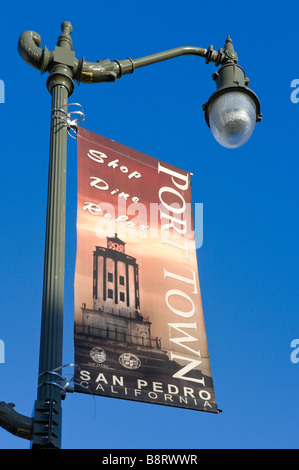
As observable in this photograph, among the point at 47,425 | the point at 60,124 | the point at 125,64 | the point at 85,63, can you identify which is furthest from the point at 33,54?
the point at 47,425

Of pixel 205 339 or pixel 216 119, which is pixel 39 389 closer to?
pixel 205 339

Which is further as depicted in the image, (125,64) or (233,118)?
(125,64)

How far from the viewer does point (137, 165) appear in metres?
7.78

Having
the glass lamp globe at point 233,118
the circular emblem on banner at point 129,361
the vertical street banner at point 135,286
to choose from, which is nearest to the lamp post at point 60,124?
the glass lamp globe at point 233,118

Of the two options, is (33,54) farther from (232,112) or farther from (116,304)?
(116,304)

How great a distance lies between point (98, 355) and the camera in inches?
239

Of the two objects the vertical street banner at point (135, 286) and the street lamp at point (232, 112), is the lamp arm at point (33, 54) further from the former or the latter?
the street lamp at point (232, 112)

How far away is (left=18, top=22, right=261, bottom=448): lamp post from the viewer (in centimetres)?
544

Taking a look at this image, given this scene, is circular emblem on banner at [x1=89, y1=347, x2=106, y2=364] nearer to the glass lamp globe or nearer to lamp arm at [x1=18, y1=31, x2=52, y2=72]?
the glass lamp globe

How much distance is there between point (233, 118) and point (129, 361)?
2.71 metres

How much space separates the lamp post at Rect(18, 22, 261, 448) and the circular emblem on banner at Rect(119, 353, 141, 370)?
687mm

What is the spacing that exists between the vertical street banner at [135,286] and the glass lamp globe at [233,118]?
2.63 feet

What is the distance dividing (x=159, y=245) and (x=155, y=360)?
4.36 feet

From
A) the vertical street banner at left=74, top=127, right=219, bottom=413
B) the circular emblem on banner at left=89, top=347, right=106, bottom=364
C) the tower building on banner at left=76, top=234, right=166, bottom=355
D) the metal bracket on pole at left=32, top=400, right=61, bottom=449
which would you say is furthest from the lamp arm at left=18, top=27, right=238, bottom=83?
the metal bracket on pole at left=32, top=400, right=61, bottom=449
